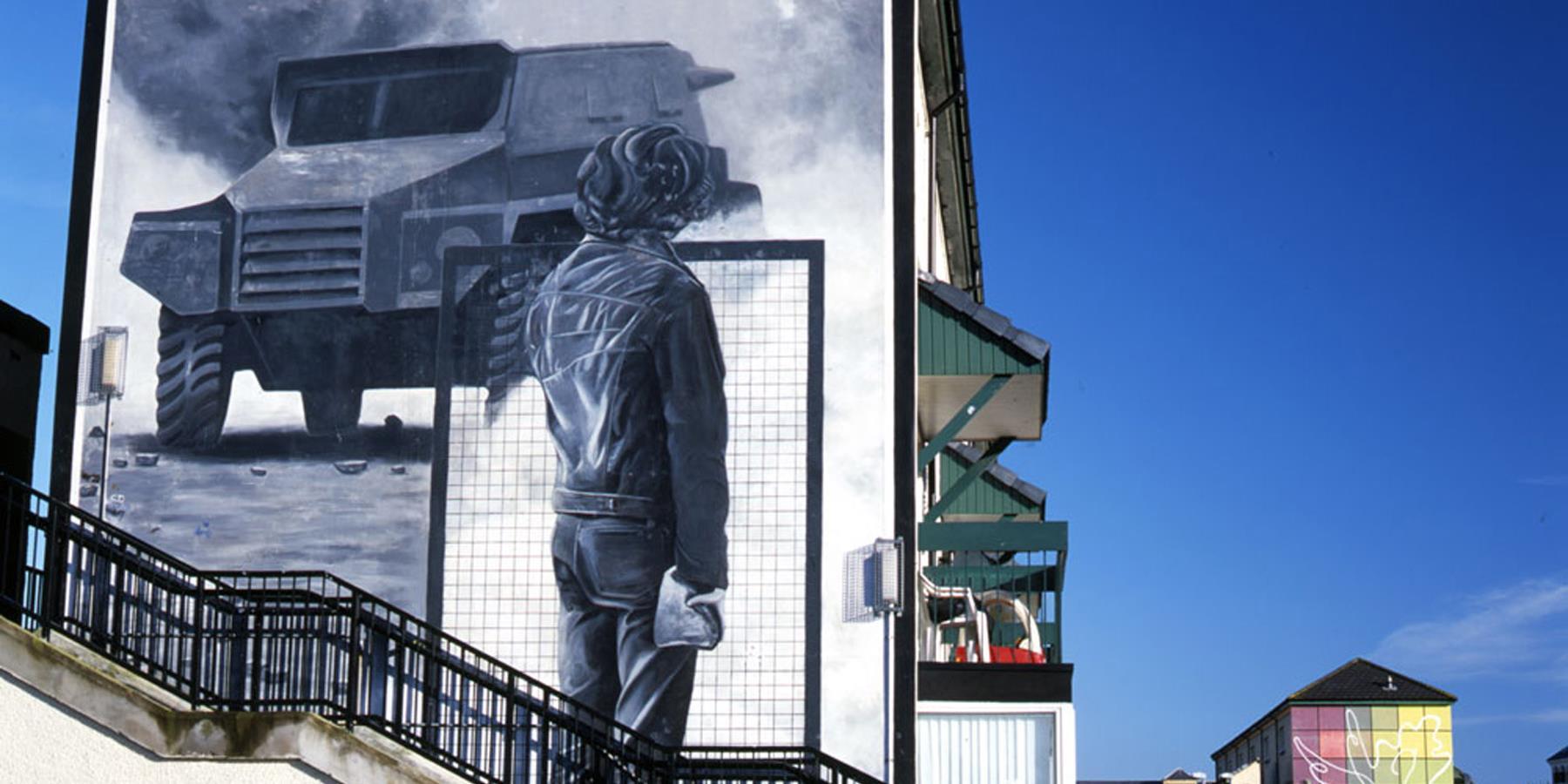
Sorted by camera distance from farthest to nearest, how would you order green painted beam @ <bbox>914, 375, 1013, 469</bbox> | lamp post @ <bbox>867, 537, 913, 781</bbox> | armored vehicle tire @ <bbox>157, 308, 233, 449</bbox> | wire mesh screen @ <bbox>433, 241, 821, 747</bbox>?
green painted beam @ <bbox>914, 375, 1013, 469</bbox> < armored vehicle tire @ <bbox>157, 308, 233, 449</bbox> < wire mesh screen @ <bbox>433, 241, 821, 747</bbox> < lamp post @ <bbox>867, 537, 913, 781</bbox>

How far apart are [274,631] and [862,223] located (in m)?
6.88

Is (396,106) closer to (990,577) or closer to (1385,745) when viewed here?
(990,577)

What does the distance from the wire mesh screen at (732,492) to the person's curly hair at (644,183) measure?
387 millimetres

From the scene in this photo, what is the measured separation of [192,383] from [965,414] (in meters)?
7.32

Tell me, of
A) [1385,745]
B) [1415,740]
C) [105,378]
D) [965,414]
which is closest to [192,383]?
[105,378]

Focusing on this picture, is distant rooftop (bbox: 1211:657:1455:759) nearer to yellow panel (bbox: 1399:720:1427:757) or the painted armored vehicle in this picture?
yellow panel (bbox: 1399:720:1427:757)

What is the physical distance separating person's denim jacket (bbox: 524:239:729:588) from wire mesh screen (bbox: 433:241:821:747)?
Result: 146 millimetres

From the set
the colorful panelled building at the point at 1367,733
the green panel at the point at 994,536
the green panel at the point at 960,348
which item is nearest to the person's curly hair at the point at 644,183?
the green panel at the point at 960,348

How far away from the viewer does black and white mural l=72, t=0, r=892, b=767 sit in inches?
681

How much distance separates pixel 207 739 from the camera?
12.3 meters

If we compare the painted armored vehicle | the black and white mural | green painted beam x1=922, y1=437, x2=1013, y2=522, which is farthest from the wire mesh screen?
green painted beam x1=922, y1=437, x2=1013, y2=522

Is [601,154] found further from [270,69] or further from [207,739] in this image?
[207,739]

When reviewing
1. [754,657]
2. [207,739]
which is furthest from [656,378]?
[207,739]

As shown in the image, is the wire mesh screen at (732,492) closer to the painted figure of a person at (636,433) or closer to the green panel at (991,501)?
the painted figure of a person at (636,433)
